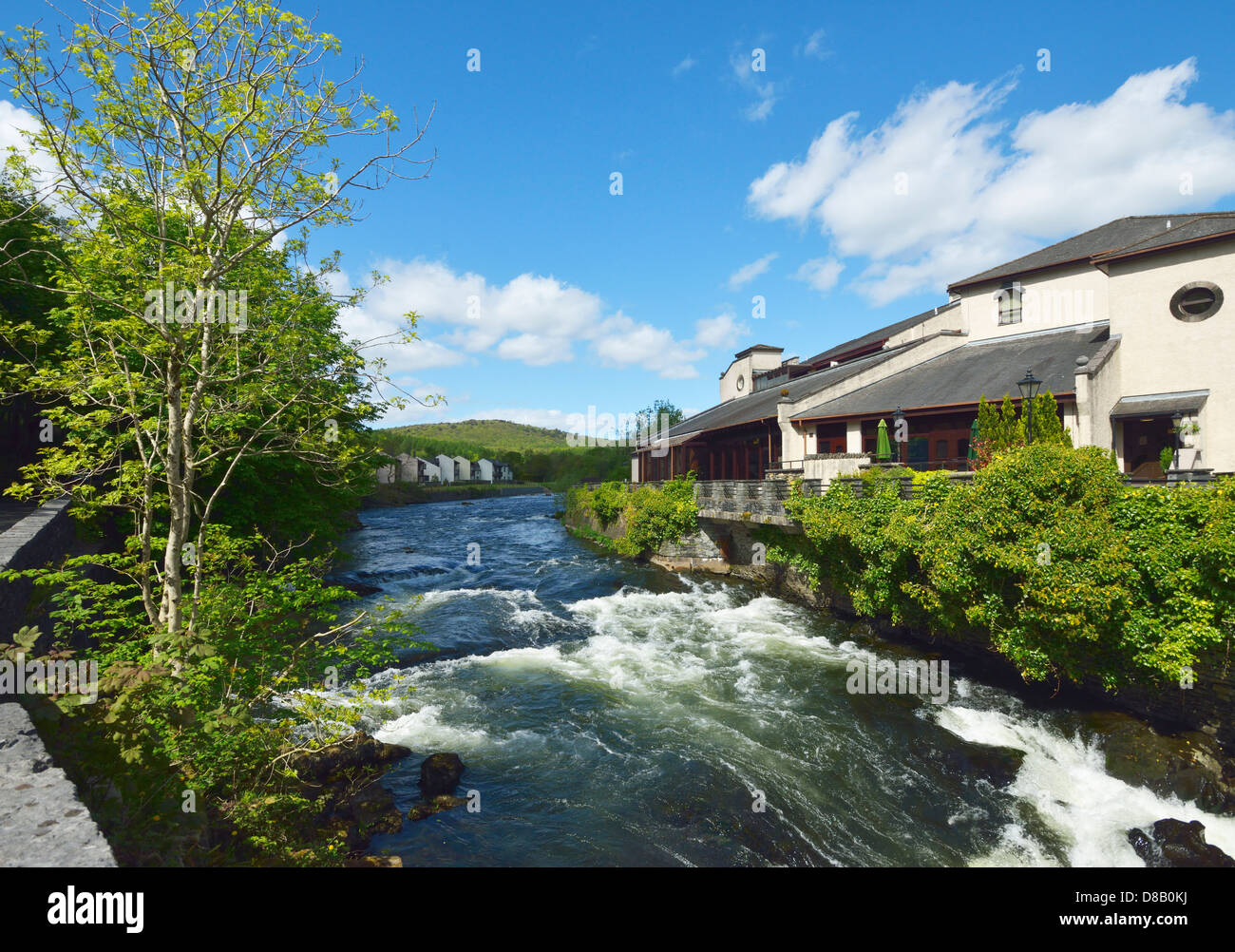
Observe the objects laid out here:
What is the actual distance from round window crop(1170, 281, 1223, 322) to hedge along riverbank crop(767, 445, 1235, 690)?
1057 cm

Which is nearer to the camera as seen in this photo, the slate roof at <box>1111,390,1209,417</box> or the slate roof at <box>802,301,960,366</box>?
the slate roof at <box>1111,390,1209,417</box>

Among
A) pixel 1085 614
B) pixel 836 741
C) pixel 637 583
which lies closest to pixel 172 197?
pixel 836 741

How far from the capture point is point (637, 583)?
25875mm

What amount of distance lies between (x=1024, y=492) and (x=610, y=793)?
10.2 metres

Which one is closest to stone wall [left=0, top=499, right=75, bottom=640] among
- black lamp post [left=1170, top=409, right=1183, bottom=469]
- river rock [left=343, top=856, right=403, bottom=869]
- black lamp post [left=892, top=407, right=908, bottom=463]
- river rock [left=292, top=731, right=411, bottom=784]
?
river rock [left=292, top=731, right=411, bottom=784]

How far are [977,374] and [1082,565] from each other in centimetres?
1459

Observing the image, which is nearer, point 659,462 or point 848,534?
point 848,534

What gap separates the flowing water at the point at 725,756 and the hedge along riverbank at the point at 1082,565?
182 cm

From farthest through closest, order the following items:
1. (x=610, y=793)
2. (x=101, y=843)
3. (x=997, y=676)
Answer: (x=997, y=676)
(x=610, y=793)
(x=101, y=843)

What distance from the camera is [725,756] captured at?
11.2m

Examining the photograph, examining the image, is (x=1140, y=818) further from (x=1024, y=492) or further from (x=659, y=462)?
(x=659, y=462)

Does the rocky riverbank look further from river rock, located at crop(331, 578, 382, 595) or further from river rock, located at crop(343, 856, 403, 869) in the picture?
river rock, located at crop(331, 578, 382, 595)

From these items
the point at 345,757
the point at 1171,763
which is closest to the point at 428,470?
the point at 345,757

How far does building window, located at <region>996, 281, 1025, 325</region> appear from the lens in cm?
2588
